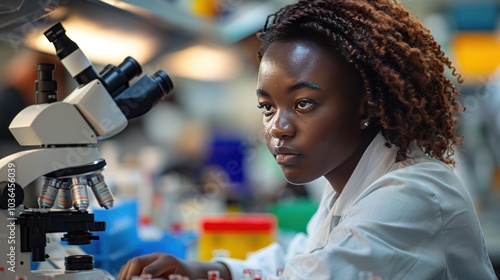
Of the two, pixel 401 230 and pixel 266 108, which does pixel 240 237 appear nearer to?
pixel 266 108

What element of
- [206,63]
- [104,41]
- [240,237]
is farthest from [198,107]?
[104,41]

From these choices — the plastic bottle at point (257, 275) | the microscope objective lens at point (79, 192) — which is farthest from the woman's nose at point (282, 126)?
the microscope objective lens at point (79, 192)

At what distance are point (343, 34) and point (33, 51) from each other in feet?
2.35

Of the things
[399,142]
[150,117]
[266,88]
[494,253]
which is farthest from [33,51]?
[150,117]

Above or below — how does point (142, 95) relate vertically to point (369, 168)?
above

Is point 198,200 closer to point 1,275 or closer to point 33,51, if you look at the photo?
point 33,51

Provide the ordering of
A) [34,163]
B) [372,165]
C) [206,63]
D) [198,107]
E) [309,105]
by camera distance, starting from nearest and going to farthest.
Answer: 1. [34,163]
2. [309,105]
3. [372,165]
4. [206,63]
5. [198,107]

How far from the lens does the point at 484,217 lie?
4.34 m

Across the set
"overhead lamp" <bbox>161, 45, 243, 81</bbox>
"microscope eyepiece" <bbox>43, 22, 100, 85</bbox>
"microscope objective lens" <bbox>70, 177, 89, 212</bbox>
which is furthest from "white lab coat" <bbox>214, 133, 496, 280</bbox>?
"overhead lamp" <bbox>161, 45, 243, 81</bbox>

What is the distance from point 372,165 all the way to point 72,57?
2.17ft

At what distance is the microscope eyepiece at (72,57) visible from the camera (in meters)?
1.37

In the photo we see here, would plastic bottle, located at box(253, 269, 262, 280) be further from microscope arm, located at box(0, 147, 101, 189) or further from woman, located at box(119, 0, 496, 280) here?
microscope arm, located at box(0, 147, 101, 189)

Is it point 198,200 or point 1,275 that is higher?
point 1,275

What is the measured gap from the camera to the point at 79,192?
134cm
